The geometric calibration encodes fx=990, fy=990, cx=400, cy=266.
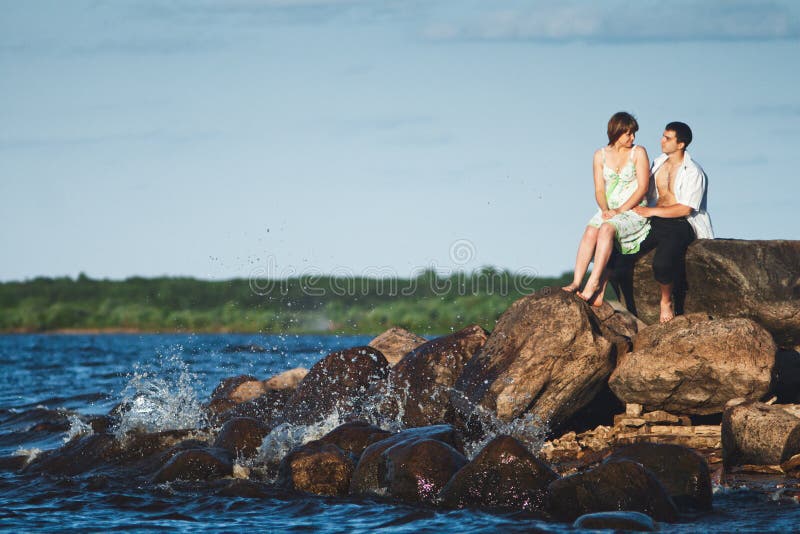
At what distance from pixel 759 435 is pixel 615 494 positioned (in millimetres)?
2255

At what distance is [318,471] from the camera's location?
10.1 metres

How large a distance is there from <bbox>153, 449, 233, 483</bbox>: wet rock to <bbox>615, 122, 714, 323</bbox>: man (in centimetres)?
545

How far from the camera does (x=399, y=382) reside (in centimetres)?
1257

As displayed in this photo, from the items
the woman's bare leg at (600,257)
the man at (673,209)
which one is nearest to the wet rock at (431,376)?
the woman's bare leg at (600,257)

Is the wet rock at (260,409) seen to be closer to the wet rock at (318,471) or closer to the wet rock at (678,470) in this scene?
the wet rock at (318,471)

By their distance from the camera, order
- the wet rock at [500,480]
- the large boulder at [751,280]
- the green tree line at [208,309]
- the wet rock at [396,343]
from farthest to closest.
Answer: the green tree line at [208,309], the wet rock at [396,343], the large boulder at [751,280], the wet rock at [500,480]

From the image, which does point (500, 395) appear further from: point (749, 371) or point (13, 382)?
point (13, 382)

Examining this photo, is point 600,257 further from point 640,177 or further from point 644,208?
point 640,177

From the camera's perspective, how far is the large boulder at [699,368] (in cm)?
1083

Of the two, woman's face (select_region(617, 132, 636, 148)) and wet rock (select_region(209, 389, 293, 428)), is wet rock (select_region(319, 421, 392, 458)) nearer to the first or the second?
wet rock (select_region(209, 389, 293, 428))

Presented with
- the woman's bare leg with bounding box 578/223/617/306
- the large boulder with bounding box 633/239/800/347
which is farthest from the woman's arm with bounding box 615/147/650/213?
the large boulder with bounding box 633/239/800/347

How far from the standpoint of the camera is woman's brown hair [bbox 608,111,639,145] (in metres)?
11.8

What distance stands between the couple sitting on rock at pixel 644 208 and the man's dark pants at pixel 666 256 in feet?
0.04

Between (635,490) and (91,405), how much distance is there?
14.2 m
